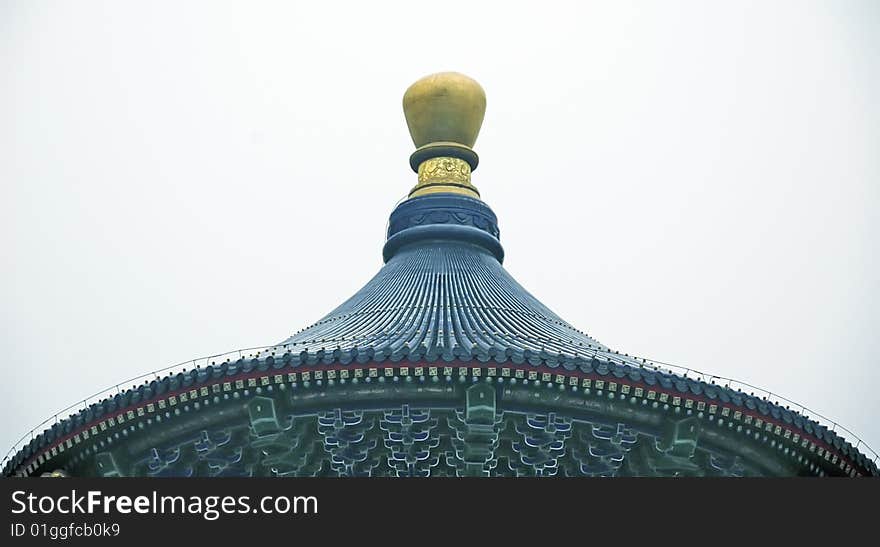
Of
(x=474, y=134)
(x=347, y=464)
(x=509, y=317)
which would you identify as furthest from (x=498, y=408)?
(x=474, y=134)

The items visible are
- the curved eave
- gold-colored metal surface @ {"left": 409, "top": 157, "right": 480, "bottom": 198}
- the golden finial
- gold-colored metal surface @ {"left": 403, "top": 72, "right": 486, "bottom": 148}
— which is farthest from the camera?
gold-colored metal surface @ {"left": 403, "top": 72, "right": 486, "bottom": 148}

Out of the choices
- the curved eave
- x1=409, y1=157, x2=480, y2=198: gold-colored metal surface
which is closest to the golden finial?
x1=409, y1=157, x2=480, y2=198: gold-colored metal surface

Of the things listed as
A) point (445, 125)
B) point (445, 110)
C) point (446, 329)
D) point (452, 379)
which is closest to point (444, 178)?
point (445, 125)

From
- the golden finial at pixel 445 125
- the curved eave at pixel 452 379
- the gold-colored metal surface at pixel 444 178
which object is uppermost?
the golden finial at pixel 445 125

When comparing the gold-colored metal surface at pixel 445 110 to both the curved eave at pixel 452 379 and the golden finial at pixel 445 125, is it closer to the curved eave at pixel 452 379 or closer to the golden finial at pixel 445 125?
the golden finial at pixel 445 125

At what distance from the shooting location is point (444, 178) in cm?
2389

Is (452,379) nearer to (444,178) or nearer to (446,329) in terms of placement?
(446,329)

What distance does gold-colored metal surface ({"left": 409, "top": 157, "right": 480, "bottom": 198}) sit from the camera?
23.7 meters

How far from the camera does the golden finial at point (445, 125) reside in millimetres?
Result: 24094

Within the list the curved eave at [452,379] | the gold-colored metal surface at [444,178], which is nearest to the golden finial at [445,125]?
the gold-colored metal surface at [444,178]

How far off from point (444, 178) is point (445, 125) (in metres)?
1.40

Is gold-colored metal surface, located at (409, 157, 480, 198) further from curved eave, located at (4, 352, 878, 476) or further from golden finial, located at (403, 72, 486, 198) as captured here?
curved eave, located at (4, 352, 878, 476)

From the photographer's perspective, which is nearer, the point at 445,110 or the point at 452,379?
the point at 452,379

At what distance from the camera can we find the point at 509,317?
18266 mm
